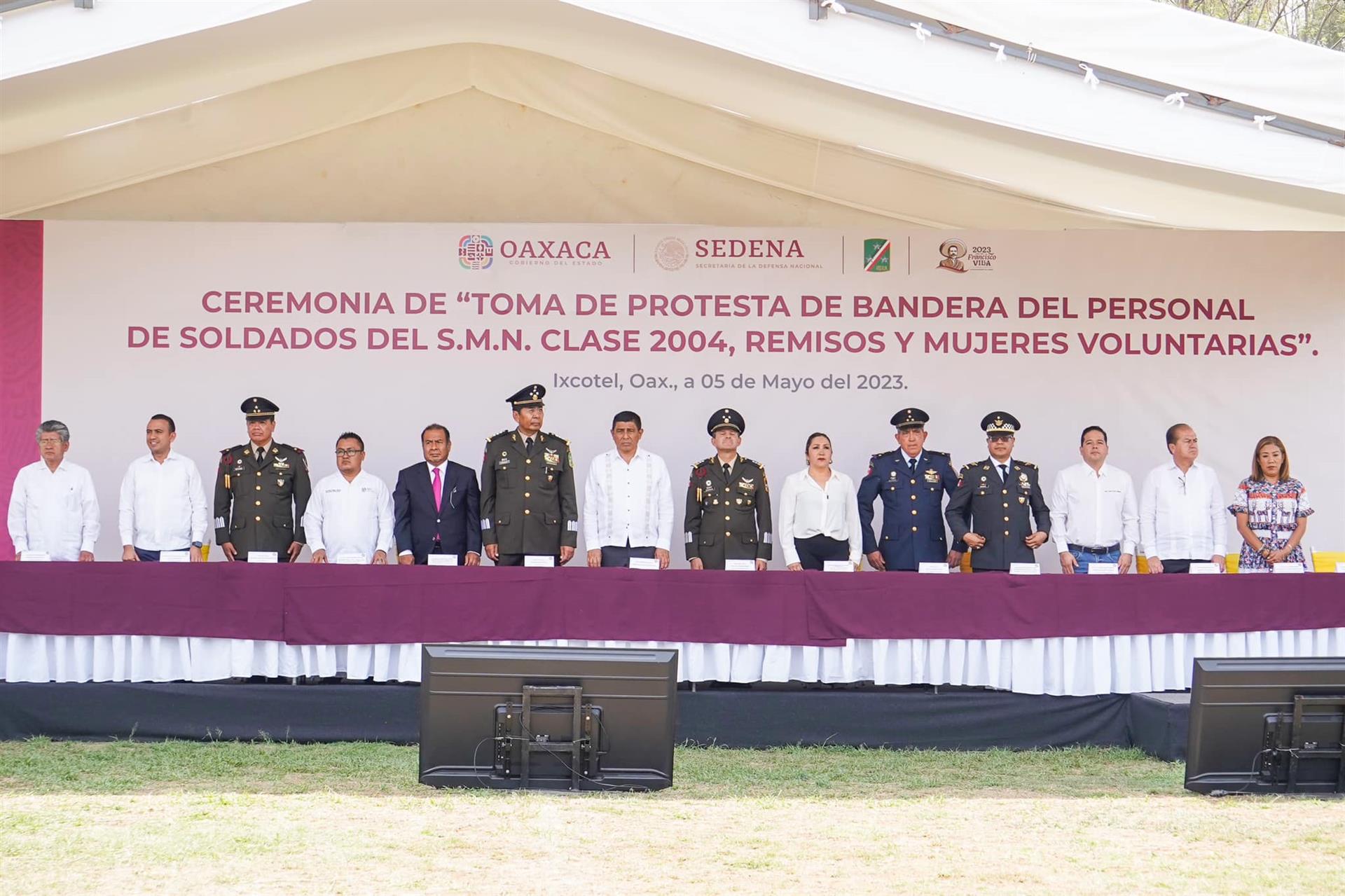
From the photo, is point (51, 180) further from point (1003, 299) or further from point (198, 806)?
point (1003, 299)

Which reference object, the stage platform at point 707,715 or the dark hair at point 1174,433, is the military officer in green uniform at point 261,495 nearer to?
the stage platform at point 707,715

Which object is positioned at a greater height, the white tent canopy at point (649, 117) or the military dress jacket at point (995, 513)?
the white tent canopy at point (649, 117)

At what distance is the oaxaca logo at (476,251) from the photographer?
23.8 feet

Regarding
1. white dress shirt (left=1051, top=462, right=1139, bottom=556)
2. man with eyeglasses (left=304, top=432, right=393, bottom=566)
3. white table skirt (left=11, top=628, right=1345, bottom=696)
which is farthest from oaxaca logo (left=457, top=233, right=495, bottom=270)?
white dress shirt (left=1051, top=462, right=1139, bottom=556)

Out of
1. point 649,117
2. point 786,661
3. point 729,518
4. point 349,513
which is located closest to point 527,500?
point 349,513

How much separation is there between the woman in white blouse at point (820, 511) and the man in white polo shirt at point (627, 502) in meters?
0.62

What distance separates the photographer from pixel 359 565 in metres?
5.37

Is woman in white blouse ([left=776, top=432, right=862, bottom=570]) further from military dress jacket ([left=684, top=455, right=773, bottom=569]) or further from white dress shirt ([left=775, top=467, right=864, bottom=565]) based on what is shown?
military dress jacket ([left=684, top=455, right=773, bottom=569])

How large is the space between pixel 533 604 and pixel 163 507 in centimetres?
230

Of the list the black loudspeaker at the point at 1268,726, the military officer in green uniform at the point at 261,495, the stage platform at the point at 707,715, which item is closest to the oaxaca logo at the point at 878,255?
the stage platform at the point at 707,715

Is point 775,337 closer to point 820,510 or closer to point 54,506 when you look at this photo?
point 820,510

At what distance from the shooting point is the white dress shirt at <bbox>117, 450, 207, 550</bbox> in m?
6.42

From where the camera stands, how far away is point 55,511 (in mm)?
6363

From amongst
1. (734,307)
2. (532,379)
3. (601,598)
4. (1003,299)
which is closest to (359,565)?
(601,598)
